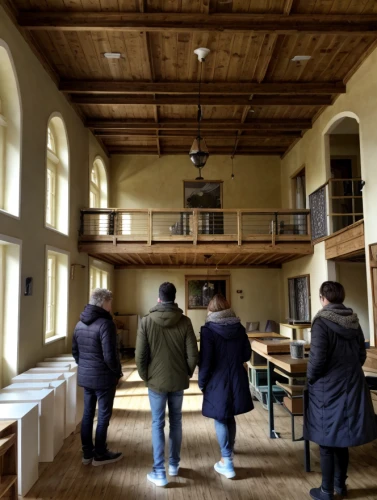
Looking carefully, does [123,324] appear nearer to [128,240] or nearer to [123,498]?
[128,240]

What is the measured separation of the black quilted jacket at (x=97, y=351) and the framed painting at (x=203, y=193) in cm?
869

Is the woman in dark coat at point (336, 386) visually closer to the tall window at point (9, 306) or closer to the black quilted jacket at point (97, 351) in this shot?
the black quilted jacket at point (97, 351)

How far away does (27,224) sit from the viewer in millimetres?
5484

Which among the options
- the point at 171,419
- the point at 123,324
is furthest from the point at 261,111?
the point at 171,419

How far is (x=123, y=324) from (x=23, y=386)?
7225 mm

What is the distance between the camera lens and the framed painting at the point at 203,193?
477 inches

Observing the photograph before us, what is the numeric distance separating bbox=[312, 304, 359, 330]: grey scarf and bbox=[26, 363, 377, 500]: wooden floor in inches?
54.7

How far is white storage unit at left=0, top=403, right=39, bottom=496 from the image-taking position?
3.23m

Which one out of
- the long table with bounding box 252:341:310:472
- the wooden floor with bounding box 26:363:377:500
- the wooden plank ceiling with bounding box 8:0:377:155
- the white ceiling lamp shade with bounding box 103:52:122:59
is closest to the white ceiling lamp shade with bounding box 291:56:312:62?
the wooden plank ceiling with bounding box 8:0:377:155

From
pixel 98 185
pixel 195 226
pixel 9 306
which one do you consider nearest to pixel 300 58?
pixel 195 226

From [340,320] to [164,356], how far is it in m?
1.40

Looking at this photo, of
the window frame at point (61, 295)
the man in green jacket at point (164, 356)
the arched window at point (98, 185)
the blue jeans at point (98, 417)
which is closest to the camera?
the man in green jacket at point (164, 356)

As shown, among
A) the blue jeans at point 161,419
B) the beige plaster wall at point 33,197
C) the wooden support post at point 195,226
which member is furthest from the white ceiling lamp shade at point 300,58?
the blue jeans at point 161,419

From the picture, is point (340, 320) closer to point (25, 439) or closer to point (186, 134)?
point (25, 439)
